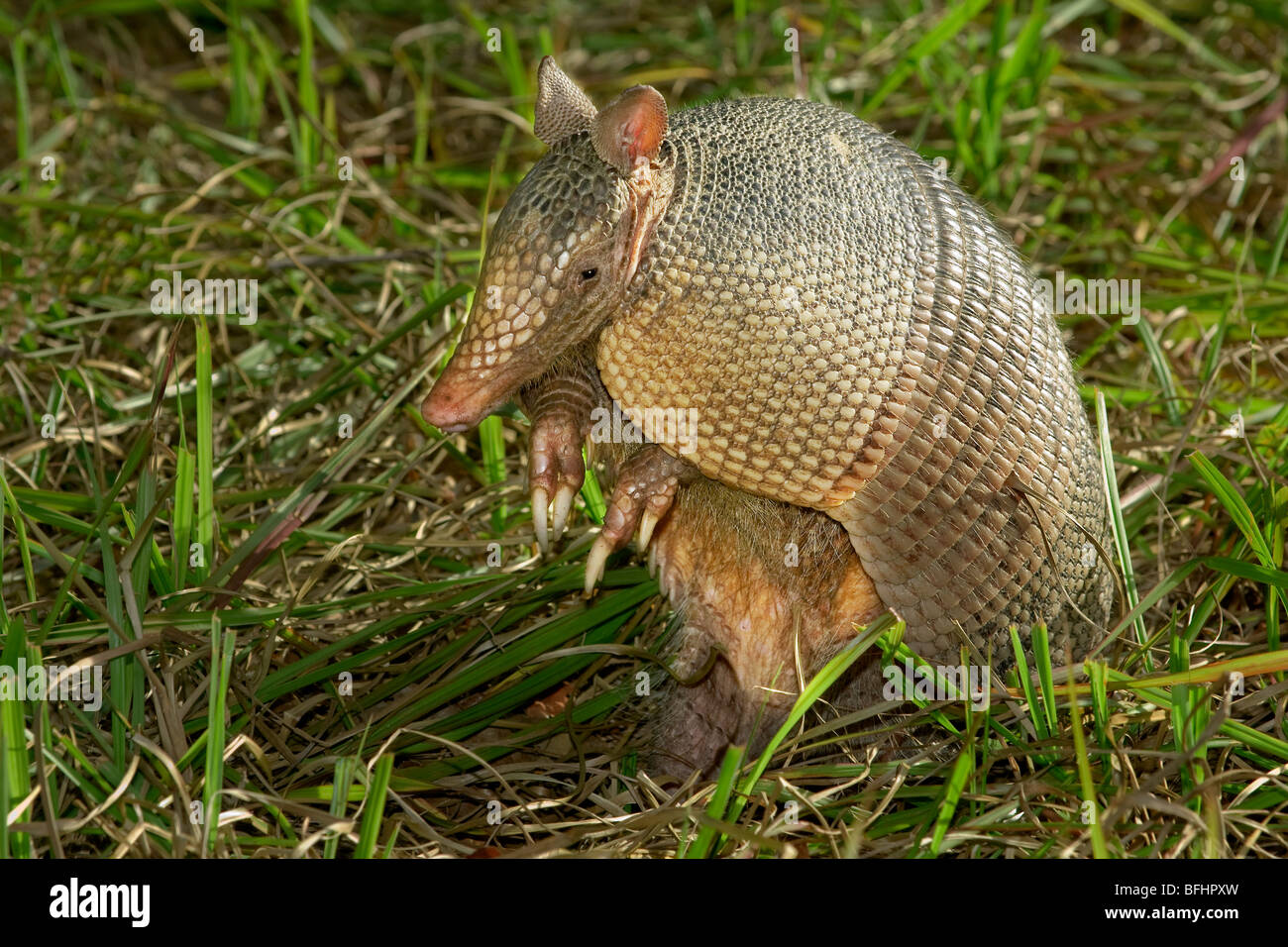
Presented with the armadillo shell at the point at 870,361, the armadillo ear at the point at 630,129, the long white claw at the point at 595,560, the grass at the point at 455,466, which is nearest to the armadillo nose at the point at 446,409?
the armadillo shell at the point at 870,361

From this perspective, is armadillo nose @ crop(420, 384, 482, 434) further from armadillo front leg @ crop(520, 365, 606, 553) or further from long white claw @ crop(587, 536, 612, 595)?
long white claw @ crop(587, 536, 612, 595)

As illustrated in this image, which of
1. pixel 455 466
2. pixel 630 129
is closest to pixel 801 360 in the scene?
pixel 630 129

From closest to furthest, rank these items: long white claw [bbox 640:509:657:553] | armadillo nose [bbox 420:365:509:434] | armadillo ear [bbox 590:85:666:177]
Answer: armadillo ear [bbox 590:85:666:177], armadillo nose [bbox 420:365:509:434], long white claw [bbox 640:509:657:553]

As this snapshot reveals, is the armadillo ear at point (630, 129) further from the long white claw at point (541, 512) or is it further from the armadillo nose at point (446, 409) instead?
the long white claw at point (541, 512)

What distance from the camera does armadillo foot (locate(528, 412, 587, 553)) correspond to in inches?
134

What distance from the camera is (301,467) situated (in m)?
4.91

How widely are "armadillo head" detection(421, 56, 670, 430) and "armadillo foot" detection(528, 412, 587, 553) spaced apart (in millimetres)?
191

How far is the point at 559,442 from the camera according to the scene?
3.41m

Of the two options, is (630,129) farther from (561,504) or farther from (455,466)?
(455,466)

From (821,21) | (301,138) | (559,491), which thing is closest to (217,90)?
(301,138)

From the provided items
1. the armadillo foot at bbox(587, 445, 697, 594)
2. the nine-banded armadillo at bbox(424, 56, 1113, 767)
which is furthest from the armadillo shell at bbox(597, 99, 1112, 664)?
the armadillo foot at bbox(587, 445, 697, 594)

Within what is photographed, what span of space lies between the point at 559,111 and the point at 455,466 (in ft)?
6.96

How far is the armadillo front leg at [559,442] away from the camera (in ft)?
11.1
